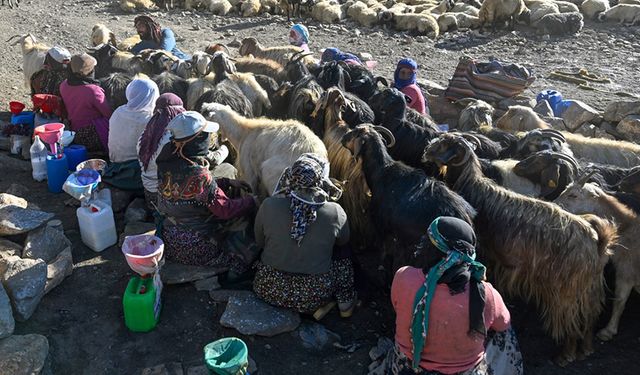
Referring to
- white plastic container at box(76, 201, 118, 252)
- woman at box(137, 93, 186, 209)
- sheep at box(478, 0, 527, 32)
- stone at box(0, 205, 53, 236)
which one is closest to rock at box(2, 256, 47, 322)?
stone at box(0, 205, 53, 236)

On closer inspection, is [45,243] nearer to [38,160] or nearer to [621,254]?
[38,160]

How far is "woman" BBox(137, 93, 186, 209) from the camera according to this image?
526cm

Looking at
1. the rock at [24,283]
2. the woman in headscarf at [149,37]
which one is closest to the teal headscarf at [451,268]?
the rock at [24,283]

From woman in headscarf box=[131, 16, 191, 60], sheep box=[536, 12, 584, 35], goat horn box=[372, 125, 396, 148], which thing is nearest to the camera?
goat horn box=[372, 125, 396, 148]

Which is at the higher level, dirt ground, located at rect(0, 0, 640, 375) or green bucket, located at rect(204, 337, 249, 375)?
green bucket, located at rect(204, 337, 249, 375)

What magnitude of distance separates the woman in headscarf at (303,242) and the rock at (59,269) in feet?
5.21

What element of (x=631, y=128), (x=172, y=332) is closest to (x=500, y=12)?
(x=631, y=128)

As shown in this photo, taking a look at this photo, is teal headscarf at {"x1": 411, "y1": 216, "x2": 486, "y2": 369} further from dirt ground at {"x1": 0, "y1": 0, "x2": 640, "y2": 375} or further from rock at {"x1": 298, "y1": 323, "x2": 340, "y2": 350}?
rock at {"x1": 298, "y1": 323, "x2": 340, "y2": 350}

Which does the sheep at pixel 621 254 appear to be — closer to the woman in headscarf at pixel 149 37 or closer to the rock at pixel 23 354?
the rock at pixel 23 354

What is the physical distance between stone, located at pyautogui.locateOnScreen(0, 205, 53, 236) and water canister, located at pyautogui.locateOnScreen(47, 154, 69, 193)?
999 millimetres

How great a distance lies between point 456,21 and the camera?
1557 centimetres

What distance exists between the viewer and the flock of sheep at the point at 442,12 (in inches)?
Answer: 587

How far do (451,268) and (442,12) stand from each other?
1536 centimetres

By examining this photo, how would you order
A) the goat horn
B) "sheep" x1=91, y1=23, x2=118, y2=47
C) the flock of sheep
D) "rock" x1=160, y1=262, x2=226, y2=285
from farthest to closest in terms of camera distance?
the flock of sheep < "sheep" x1=91, y1=23, x2=118, y2=47 < the goat horn < "rock" x1=160, y1=262, x2=226, y2=285
